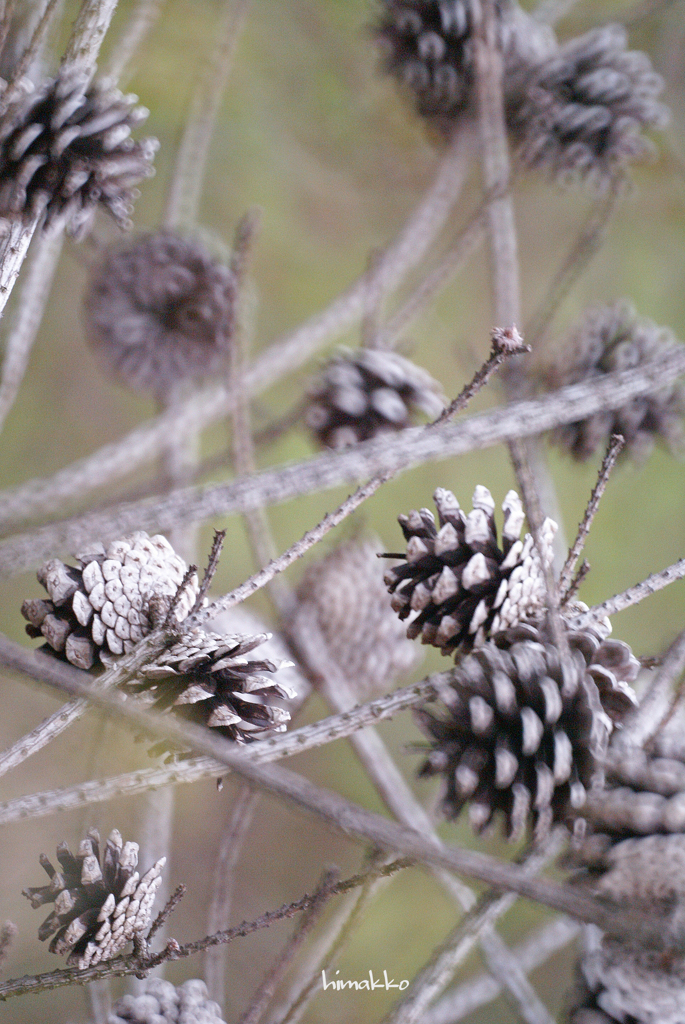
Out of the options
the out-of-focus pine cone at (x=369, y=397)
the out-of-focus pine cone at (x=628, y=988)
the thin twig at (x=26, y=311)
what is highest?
the thin twig at (x=26, y=311)

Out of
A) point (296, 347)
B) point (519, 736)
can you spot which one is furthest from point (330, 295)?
point (519, 736)

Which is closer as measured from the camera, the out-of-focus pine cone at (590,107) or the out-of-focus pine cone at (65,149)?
the out-of-focus pine cone at (65,149)

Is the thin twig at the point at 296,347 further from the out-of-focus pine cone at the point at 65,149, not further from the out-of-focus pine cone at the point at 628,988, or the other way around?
the out-of-focus pine cone at the point at 628,988

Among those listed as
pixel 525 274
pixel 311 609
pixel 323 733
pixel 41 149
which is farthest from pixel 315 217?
pixel 323 733

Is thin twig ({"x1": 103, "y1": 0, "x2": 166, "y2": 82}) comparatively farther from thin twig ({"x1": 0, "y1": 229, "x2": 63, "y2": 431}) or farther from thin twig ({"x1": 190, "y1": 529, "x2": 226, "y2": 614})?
thin twig ({"x1": 190, "y1": 529, "x2": 226, "y2": 614})

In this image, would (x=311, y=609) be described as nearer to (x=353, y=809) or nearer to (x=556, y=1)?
(x=353, y=809)

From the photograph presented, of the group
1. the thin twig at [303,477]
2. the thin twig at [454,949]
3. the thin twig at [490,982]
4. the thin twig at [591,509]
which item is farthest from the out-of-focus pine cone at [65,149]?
the thin twig at [490,982]

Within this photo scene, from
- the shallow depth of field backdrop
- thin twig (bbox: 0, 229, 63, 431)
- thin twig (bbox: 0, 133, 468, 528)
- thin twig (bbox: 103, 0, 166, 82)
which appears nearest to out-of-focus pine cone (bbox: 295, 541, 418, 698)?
the shallow depth of field backdrop
